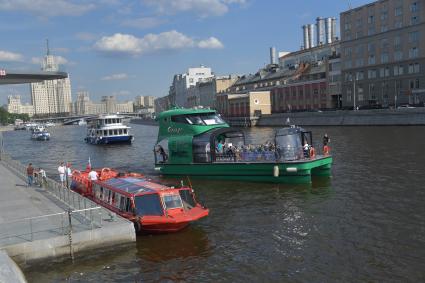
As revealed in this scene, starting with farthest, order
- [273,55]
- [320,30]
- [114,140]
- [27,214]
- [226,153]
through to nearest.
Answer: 1. [273,55]
2. [320,30]
3. [114,140]
4. [226,153]
5. [27,214]

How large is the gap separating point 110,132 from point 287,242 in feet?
226

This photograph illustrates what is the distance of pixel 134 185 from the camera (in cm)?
2278

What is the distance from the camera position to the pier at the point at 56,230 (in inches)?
656

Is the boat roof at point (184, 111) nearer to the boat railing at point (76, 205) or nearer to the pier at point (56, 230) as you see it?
the boat railing at point (76, 205)

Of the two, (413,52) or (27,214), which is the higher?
(413,52)

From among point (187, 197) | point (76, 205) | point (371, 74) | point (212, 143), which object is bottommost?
point (76, 205)

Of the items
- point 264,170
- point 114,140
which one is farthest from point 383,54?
point 264,170

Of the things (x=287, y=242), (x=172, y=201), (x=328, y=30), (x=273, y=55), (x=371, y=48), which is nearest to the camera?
(x=287, y=242)

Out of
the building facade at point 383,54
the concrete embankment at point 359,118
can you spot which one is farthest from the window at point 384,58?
the concrete embankment at point 359,118

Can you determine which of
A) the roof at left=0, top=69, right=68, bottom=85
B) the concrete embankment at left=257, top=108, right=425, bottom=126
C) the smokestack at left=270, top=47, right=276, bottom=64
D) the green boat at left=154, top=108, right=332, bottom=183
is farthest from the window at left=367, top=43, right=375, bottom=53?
the roof at left=0, top=69, right=68, bottom=85

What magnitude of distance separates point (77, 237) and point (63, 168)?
15.1 meters

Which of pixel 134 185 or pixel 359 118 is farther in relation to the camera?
pixel 359 118

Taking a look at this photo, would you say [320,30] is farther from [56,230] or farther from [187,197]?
[56,230]

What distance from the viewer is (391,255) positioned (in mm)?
16844
